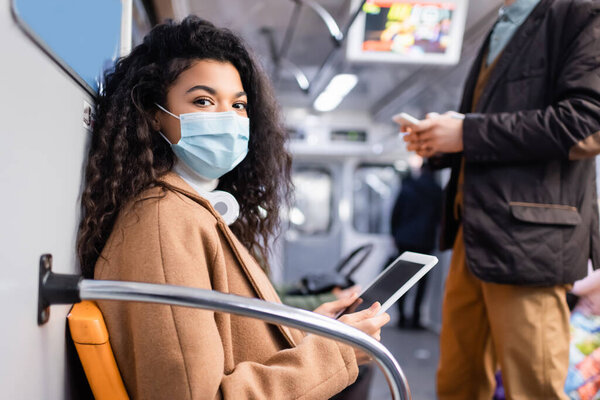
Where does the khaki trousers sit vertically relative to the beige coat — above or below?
below

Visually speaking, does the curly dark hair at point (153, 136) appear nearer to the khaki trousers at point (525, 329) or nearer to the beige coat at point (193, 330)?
the beige coat at point (193, 330)

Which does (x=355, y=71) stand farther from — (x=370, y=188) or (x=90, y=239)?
(x=90, y=239)

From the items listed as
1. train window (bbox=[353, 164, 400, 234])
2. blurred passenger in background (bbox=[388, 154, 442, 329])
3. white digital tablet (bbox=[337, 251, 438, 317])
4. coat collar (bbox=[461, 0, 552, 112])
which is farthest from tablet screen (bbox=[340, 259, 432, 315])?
train window (bbox=[353, 164, 400, 234])

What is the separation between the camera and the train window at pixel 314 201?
7172mm

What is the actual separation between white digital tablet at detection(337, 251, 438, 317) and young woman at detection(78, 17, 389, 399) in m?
0.05

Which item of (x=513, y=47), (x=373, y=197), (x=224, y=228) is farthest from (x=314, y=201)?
(x=224, y=228)

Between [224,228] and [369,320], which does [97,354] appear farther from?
[369,320]

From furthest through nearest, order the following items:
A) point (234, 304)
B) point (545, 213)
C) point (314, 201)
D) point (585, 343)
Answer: point (314, 201) → point (585, 343) → point (545, 213) → point (234, 304)

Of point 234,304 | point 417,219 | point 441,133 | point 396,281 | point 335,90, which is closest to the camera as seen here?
point 234,304

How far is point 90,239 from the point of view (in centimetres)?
92

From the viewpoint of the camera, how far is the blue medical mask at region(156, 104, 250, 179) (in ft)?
3.51

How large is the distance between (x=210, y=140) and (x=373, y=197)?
608 cm

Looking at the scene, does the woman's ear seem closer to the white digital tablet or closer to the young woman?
the young woman

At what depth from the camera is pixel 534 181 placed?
1307 mm
